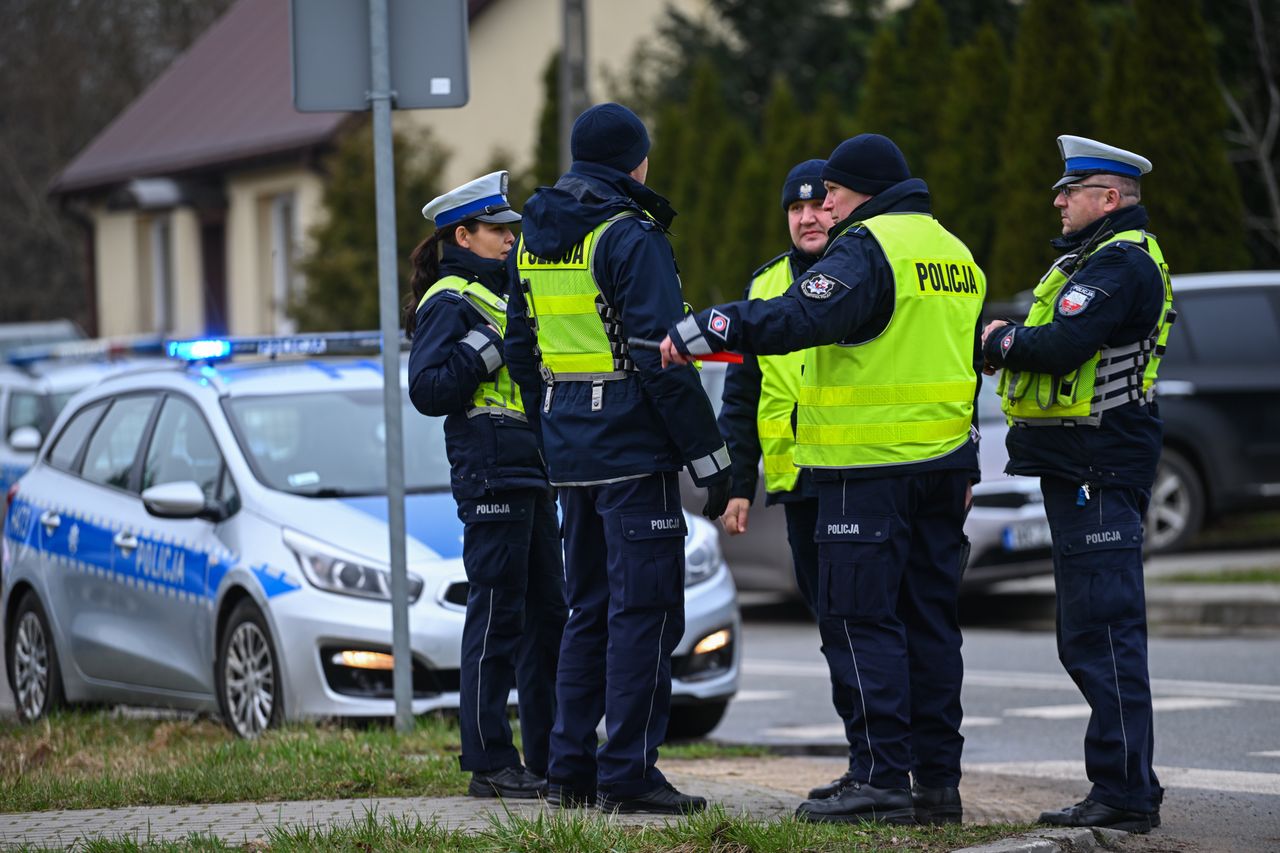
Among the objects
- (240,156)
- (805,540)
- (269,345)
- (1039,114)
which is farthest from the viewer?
(240,156)

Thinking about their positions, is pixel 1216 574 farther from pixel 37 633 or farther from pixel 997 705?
pixel 37 633

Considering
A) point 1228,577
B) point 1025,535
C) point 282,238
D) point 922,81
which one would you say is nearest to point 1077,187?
point 1025,535

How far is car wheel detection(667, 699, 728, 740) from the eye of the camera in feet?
28.1

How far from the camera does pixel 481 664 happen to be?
6273 millimetres

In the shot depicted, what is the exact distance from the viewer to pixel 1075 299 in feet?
18.9

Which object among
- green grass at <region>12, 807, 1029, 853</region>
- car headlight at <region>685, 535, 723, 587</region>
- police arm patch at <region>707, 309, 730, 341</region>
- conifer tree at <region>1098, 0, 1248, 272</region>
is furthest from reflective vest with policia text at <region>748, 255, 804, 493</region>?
conifer tree at <region>1098, 0, 1248, 272</region>

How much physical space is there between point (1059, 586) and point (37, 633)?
5.36m

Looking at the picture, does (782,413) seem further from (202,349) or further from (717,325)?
(202,349)

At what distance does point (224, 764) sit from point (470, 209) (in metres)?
2.01

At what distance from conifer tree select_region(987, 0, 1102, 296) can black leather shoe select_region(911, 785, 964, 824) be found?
12.3 metres

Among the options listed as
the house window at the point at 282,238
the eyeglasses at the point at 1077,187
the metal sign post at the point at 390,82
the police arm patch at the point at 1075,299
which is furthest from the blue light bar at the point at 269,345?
the house window at the point at 282,238

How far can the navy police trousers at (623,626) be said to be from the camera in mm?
5617

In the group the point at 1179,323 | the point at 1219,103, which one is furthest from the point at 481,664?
the point at 1219,103

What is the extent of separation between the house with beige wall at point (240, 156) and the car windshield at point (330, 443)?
47.8 ft
